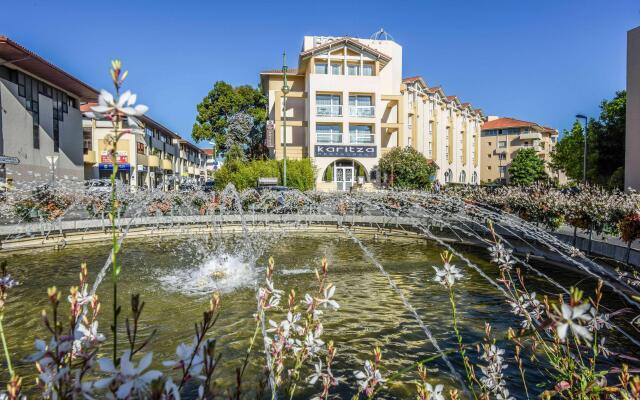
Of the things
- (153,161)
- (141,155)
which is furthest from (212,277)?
(153,161)

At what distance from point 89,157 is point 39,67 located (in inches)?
724

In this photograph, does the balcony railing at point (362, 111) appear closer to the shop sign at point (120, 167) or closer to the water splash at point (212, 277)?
the shop sign at point (120, 167)

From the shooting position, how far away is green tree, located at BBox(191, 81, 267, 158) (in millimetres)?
53719

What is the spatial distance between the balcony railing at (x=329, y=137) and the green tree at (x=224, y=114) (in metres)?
12.9

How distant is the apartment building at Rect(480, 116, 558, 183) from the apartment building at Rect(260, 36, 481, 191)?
49.3 m

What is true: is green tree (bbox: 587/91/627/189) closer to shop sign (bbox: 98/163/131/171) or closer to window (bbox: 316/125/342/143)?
window (bbox: 316/125/342/143)

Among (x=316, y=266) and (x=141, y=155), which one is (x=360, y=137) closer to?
(x=141, y=155)

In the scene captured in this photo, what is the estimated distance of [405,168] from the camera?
1624 inches

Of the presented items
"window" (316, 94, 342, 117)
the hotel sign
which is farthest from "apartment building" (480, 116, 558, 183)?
"window" (316, 94, 342, 117)

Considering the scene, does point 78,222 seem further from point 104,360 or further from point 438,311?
point 104,360

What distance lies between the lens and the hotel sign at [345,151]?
42156mm

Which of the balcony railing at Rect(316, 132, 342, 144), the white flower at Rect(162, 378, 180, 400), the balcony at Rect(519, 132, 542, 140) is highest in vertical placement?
the balcony at Rect(519, 132, 542, 140)

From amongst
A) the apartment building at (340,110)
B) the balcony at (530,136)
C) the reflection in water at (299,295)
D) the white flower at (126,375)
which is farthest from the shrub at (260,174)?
the balcony at (530,136)

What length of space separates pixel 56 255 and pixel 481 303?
11006mm
